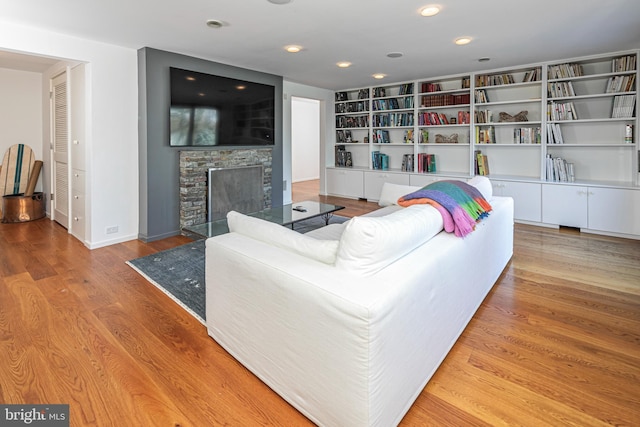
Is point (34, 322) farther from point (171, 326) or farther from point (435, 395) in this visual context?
point (435, 395)

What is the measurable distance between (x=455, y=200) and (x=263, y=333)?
1370 millimetres

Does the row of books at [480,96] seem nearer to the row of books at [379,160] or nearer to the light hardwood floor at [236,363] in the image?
the row of books at [379,160]

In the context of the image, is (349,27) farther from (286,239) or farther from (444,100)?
(444,100)

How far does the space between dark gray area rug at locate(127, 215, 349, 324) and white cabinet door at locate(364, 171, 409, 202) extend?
3576mm

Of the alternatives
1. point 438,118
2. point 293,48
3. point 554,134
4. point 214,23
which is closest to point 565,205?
point 554,134

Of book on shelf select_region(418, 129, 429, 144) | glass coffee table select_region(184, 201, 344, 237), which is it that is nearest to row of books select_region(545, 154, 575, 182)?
book on shelf select_region(418, 129, 429, 144)

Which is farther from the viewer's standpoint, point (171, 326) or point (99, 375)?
point (171, 326)

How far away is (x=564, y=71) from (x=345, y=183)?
382 cm

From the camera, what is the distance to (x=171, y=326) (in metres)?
2.26

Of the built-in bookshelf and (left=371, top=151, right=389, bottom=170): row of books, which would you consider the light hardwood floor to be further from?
(left=371, top=151, right=389, bottom=170): row of books

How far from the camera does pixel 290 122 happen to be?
6.21 metres

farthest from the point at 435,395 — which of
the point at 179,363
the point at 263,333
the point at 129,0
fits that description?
the point at 129,0

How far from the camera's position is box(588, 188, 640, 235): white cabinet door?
417 cm

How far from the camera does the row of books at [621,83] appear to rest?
4281 mm
